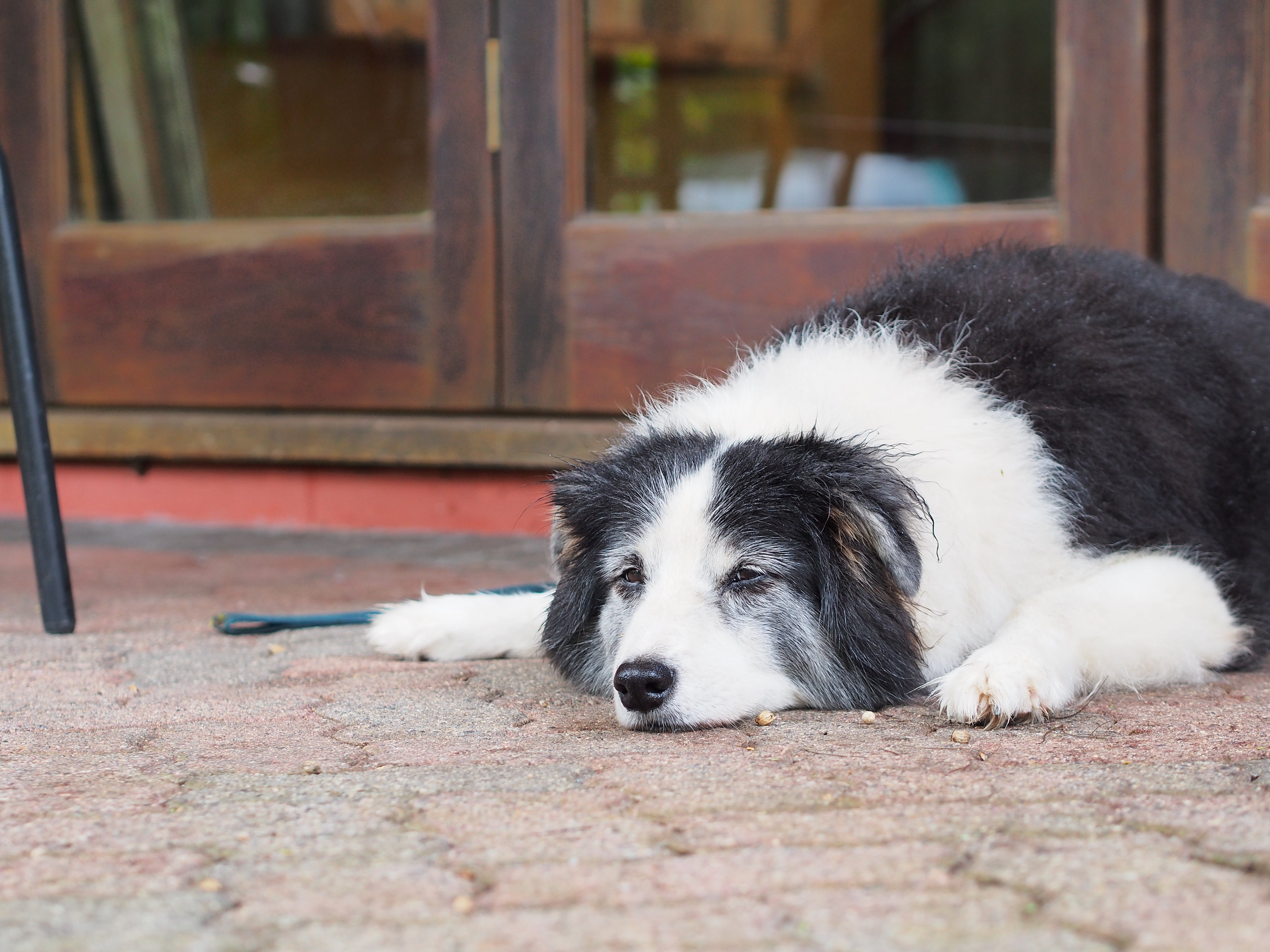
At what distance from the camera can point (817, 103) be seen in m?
7.47

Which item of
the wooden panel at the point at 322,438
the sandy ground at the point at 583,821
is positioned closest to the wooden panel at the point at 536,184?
the wooden panel at the point at 322,438

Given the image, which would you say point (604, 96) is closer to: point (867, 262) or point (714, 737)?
point (867, 262)

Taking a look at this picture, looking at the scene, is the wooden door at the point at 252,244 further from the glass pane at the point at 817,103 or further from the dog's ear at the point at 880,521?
the dog's ear at the point at 880,521

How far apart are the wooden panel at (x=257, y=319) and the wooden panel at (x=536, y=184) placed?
0.22 metres

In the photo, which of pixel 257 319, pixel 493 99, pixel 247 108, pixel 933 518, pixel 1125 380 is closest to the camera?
pixel 933 518

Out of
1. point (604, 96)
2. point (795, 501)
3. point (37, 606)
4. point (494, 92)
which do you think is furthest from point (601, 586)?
point (604, 96)

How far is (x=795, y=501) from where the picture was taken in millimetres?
2811

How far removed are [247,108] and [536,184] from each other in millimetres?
2070

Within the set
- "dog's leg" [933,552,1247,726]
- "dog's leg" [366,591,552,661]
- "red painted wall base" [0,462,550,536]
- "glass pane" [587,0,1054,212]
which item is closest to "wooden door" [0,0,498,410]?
"red painted wall base" [0,462,550,536]

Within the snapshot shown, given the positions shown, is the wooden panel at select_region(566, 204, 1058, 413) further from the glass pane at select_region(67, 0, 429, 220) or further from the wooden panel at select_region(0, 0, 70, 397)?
the wooden panel at select_region(0, 0, 70, 397)

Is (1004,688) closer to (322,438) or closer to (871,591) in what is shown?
(871,591)

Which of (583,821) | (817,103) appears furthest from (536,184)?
(583,821)

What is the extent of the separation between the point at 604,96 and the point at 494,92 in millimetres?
628

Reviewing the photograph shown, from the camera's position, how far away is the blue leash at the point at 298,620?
3.57m
